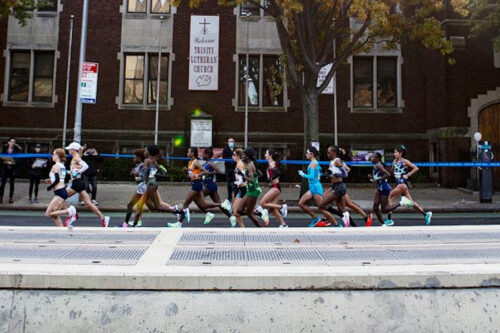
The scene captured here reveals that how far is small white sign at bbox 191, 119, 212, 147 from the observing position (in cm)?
1939

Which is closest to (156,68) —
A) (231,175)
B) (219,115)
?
(219,115)

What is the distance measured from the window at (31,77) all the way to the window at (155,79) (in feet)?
16.2

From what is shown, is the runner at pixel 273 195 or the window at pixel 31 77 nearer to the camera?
the runner at pixel 273 195

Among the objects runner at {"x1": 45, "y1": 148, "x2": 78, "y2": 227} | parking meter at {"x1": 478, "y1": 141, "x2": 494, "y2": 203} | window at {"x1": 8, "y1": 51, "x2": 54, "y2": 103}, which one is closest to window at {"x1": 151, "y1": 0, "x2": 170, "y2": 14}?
window at {"x1": 8, "y1": 51, "x2": 54, "y2": 103}

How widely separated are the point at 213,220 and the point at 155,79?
1193 centimetres

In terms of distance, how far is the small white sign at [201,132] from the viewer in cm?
1939

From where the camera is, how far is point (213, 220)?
10859 mm

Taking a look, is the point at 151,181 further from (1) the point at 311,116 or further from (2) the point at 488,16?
(2) the point at 488,16

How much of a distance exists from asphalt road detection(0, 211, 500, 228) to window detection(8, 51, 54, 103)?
10.4 metres

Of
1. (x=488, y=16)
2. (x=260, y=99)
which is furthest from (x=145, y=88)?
(x=488, y=16)

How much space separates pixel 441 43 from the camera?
13.8 m

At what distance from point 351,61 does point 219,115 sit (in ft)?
23.8

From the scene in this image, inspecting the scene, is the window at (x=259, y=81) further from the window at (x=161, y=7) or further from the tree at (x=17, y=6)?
the tree at (x=17, y=6)

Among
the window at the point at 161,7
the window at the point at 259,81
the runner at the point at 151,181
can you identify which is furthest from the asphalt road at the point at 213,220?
the window at the point at 161,7
